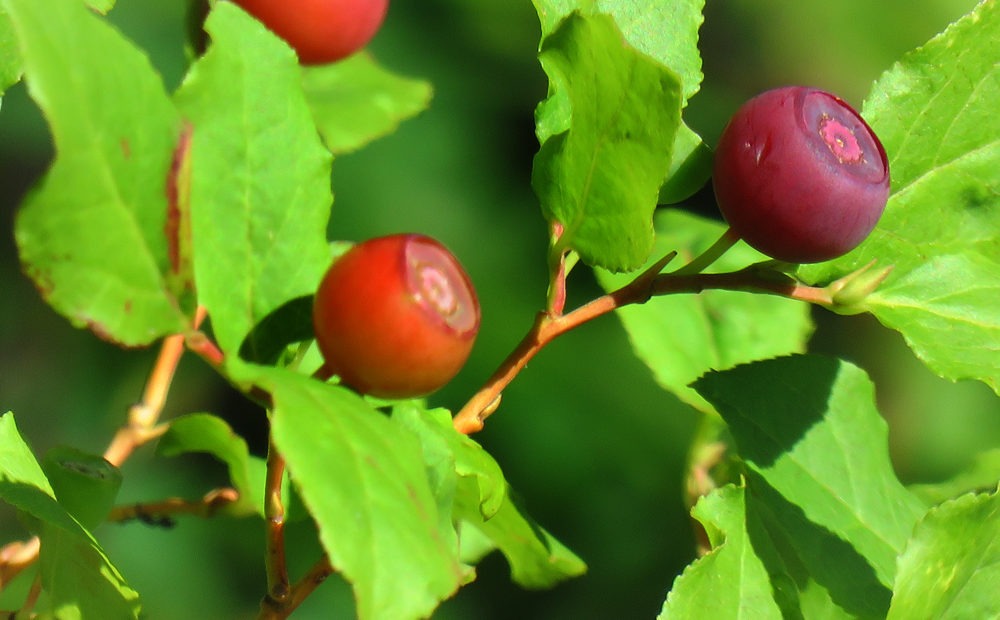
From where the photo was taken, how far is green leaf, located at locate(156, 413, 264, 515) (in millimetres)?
968

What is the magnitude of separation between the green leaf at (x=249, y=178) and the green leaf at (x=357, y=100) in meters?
0.47

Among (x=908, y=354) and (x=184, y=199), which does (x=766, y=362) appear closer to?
(x=184, y=199)

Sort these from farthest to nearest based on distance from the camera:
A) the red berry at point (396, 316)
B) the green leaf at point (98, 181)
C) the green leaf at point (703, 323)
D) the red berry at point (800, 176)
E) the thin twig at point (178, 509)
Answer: the green leaf at point (703, 323) < the thin twig at point (178, 509) < the red berry at point (800, 176) < the red berry at point (396, 316) < the green leaf at point (98, 181)

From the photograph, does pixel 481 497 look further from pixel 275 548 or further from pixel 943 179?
pixel 943 179

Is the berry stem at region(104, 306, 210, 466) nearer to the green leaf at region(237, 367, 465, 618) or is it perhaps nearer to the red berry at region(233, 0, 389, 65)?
the red berry at region(233, 0, 389, 65)

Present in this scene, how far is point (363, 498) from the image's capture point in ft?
1.91

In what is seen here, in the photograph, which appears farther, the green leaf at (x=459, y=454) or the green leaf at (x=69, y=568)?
the green leaf at (x=69, y=568)

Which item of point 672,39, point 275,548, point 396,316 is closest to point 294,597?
point 275,548

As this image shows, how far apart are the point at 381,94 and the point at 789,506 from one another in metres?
0.62

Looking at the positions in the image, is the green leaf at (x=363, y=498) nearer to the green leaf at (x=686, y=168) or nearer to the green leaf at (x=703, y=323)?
the green leaf at (x=686, y=168)

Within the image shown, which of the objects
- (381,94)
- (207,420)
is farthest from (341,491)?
(381,94)

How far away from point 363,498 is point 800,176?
0.35 metres

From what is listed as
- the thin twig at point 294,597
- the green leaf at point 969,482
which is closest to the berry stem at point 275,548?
the thin twig at point 294,597

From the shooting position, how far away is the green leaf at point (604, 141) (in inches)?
27.6
